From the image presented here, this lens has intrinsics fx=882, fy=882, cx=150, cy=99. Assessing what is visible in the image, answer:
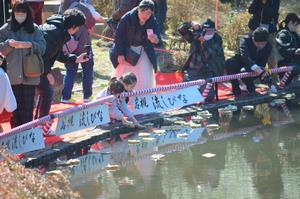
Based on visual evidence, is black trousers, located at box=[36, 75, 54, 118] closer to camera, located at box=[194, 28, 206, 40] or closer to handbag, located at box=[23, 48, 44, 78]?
handbag, located at box=[23, 48, 44, 78]

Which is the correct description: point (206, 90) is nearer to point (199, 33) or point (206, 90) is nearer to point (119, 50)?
point (199, 33)

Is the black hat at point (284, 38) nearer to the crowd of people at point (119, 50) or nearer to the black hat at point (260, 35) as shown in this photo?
the crowd of people at point (119, 50)

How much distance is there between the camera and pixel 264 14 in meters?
14.7

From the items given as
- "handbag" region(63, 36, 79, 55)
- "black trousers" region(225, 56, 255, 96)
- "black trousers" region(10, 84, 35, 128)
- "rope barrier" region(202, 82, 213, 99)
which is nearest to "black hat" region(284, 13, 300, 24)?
"black trousers" region(225, 56, 255, 96)

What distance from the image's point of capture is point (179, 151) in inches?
405

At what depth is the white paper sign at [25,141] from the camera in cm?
941

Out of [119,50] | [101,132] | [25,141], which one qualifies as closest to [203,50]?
[119,50]

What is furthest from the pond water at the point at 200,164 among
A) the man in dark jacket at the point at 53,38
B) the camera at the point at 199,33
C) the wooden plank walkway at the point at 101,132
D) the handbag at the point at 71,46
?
the handbag at the point at 71,46

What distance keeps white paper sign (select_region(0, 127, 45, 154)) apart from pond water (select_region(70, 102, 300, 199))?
0.52 metres

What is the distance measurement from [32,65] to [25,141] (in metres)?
0.85

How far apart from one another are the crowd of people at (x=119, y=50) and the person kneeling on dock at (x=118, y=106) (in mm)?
12

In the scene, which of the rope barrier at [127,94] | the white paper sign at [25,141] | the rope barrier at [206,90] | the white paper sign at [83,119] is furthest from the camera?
the rope barrier at [206,90]

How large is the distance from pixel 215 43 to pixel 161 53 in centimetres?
305

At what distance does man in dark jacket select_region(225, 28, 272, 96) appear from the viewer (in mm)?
13039
